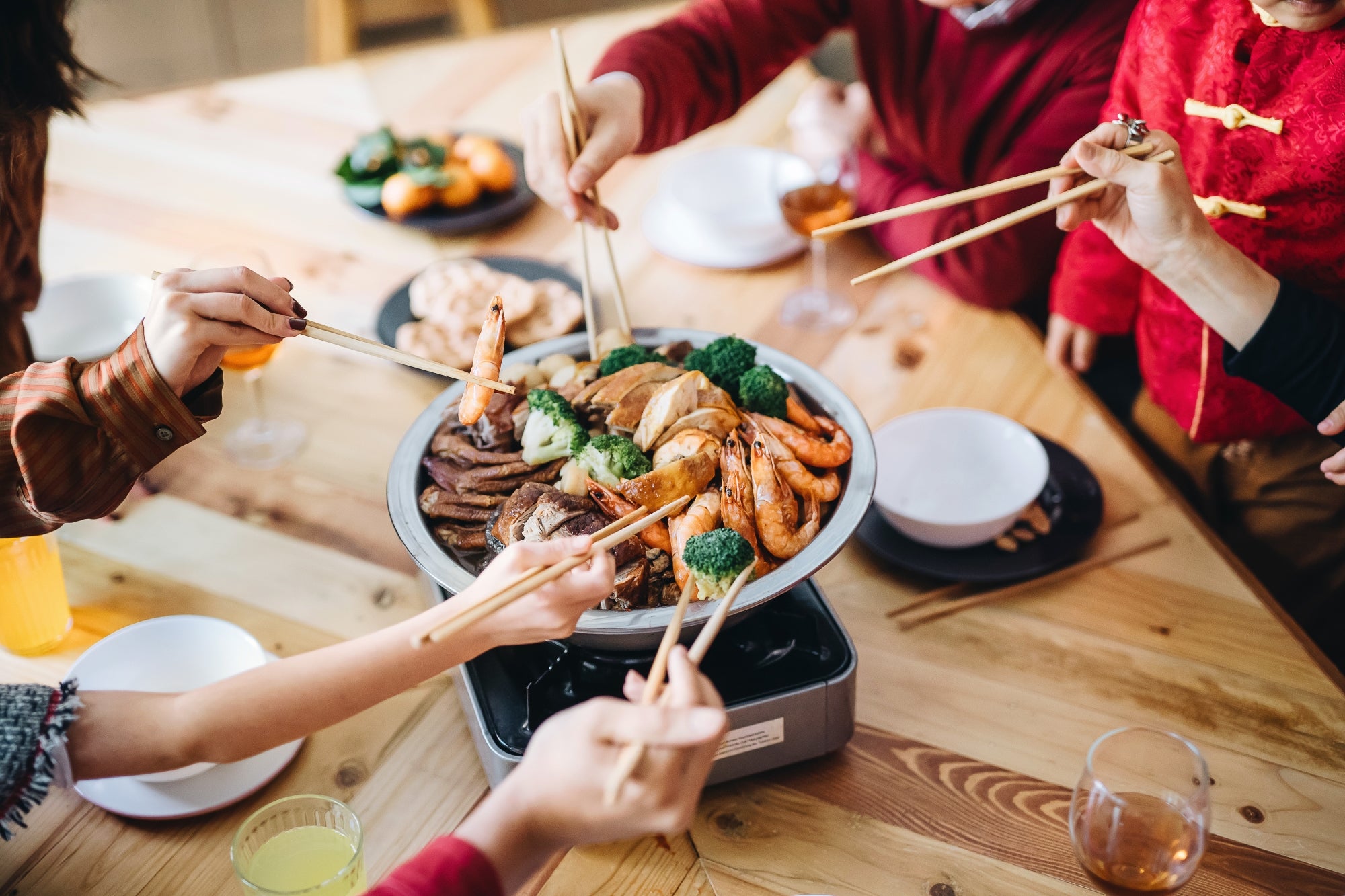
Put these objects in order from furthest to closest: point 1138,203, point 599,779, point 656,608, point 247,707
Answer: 1. point 1138,203
2. point 656,608
3. point 247,707
4. point 599,779

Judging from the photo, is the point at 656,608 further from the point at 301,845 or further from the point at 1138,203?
the point at 1138,203

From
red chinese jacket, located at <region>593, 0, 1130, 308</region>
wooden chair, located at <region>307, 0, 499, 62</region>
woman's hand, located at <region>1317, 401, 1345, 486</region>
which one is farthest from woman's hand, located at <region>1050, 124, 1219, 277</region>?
wooden chair, located at <region>307, 0, 499, 62</region>

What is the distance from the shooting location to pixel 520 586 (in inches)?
44.8

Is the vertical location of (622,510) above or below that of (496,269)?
above

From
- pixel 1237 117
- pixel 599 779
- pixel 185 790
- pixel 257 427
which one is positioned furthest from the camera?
pixel 257 427

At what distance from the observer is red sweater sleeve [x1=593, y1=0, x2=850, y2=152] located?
2248 millimetres

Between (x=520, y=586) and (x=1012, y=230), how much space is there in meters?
1.59

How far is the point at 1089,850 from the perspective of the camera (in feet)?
4.26

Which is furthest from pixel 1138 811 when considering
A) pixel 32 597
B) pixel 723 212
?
pixel 723 212

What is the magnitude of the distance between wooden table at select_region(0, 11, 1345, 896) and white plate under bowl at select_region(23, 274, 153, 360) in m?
0.30

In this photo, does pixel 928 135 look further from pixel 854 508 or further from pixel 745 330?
pixel 854 508

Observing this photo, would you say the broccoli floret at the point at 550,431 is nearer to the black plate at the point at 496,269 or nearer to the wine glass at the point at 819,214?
the black plate at the point at 496,269

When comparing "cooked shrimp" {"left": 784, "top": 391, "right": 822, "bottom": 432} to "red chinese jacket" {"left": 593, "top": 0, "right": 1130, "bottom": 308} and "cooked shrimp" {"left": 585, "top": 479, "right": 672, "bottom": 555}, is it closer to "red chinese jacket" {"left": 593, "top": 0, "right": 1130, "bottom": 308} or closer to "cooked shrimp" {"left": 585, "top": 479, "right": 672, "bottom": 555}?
"cooked shrimp" {"left": 585, "top": 479, "right": 672, "bottom": 555}

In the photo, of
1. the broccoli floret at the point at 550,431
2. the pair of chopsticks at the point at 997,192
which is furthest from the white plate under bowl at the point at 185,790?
the pair of chopsticks at the point at 997,192
